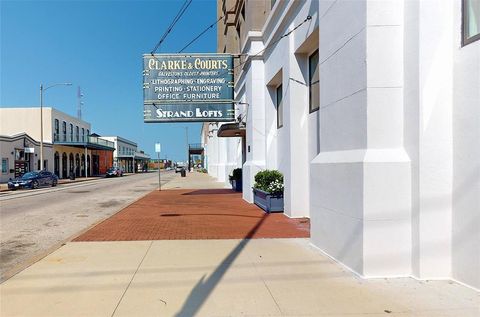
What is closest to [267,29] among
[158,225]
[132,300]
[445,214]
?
[158,225]

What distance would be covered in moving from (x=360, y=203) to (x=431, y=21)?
105 inches

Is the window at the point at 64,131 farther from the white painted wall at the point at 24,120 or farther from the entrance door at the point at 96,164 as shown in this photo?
the entrance door at the point at 96,164

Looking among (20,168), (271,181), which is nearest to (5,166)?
(20,168)

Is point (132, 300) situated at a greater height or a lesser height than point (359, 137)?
lesser

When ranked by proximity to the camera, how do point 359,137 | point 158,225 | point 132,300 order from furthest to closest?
Result: point 158,225
point 359,137
point 132,300

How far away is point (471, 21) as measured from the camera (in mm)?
5137

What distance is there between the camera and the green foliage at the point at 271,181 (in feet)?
42.4

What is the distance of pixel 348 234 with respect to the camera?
6109mm

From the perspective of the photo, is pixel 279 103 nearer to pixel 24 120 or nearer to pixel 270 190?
pixel 270 190

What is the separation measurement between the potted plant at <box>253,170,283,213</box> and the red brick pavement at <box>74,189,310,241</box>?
0.32 metres

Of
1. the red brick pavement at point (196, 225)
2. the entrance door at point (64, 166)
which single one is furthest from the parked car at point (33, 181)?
the red brick pavement at point (196, 225)

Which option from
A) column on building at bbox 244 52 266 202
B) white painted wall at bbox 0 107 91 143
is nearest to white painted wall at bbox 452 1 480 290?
column on building at bbox 244 52 266 202

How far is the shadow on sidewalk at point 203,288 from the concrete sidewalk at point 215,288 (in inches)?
0.5

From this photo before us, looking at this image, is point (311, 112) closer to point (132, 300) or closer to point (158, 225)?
point (158, 225)
